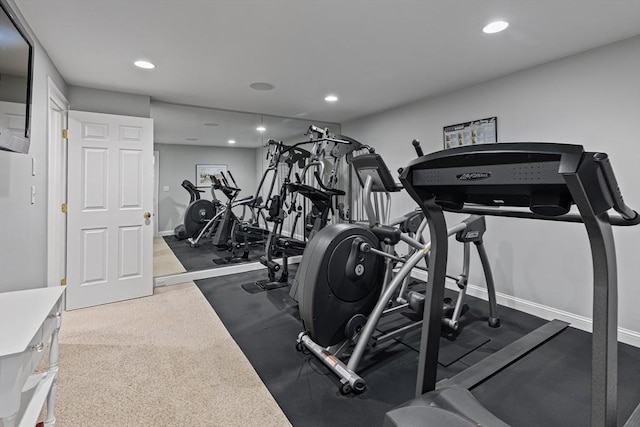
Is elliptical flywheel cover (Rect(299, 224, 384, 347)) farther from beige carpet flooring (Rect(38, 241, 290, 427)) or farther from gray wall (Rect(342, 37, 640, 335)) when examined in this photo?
gray wall (Rect(342, 37, 640, 335))

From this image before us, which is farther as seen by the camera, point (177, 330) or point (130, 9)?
point (177, 330)

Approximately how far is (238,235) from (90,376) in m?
2.98

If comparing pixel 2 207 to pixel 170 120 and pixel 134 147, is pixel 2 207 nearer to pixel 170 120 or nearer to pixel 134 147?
pixel 134 147

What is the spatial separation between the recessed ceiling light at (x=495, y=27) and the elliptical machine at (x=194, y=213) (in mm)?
3923

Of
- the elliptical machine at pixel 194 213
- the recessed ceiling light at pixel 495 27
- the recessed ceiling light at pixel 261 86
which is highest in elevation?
the recessed ceiling light at pixel 261 86

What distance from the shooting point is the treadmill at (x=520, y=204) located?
2.86 feet

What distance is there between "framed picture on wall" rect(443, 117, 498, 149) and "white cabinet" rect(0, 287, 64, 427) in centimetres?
381

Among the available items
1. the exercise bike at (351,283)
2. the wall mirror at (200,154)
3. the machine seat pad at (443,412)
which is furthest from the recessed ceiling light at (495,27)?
the wall mirror at (200,154)

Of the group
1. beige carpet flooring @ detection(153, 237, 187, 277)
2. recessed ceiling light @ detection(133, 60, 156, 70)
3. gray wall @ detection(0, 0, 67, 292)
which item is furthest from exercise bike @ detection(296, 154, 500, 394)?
beige carpet flooring @ detection(153, 237, 187, 277)

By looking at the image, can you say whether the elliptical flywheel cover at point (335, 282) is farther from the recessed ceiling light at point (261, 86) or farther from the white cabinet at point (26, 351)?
the recessed ceiling light at point (261, 86)

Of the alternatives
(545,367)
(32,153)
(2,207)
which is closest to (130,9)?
(32,153)

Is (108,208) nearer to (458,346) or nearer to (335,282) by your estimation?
(335,282)

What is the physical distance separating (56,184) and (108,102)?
1083 mm

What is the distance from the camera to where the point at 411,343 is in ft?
8.52
